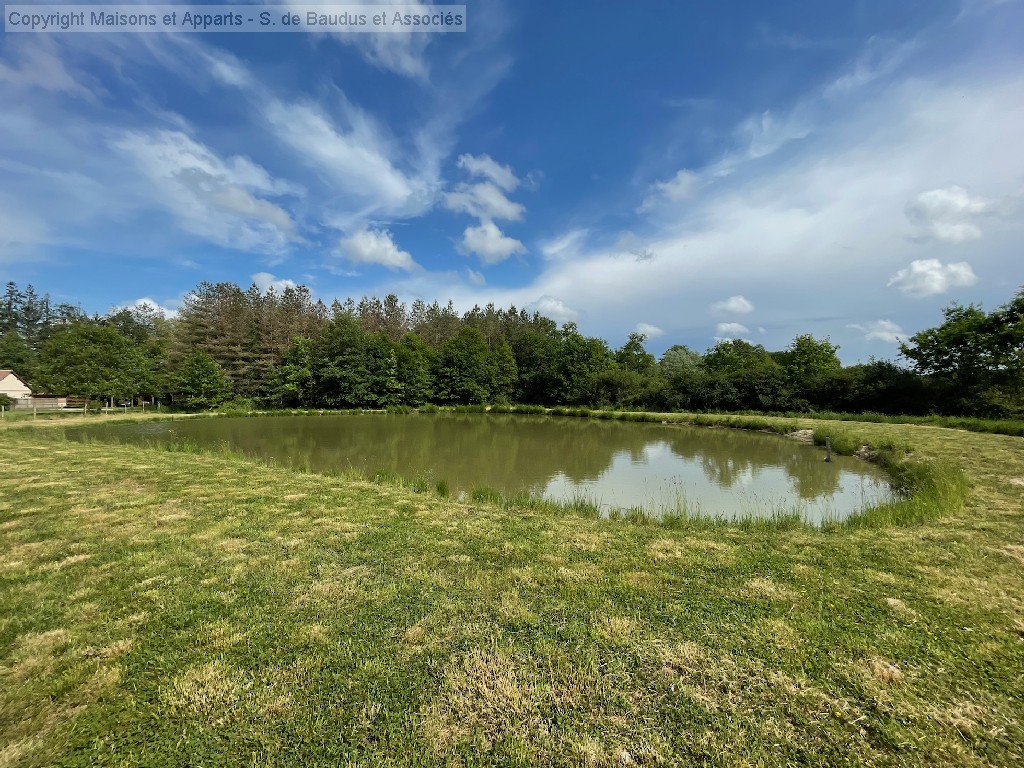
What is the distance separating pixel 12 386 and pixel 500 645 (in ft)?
203

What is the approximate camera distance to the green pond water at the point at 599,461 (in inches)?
341

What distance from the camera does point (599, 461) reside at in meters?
13.5

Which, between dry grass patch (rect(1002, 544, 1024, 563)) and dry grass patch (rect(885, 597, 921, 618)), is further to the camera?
dry grass patch (rect(1002, 544, 1024, 563))

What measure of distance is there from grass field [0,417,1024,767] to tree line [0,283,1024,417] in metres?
24.0

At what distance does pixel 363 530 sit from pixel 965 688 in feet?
17.0

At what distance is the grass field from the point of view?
2.04m

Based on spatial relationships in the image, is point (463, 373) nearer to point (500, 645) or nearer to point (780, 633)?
point (500, 645)

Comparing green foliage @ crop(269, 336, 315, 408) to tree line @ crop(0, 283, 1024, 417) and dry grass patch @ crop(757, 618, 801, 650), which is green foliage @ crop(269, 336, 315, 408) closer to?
tree line @ crop(0, 283, 1024, 417)

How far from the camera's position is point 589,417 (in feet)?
105

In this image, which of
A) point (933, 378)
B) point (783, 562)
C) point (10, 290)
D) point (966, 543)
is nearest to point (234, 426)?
point (783, 562)

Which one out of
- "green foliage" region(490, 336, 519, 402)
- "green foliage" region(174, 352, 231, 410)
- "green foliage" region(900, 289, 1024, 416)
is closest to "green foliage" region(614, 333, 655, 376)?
"green foliage" region(490, 336, 519, 402)

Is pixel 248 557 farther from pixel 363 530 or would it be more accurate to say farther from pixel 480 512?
pixel 480 512

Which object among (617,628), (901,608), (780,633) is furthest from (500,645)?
(901,608)

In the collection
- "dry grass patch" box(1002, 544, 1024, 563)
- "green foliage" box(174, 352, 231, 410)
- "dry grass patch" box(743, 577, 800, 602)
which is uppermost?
"green foliage" box(174, 352, 231, 410)
